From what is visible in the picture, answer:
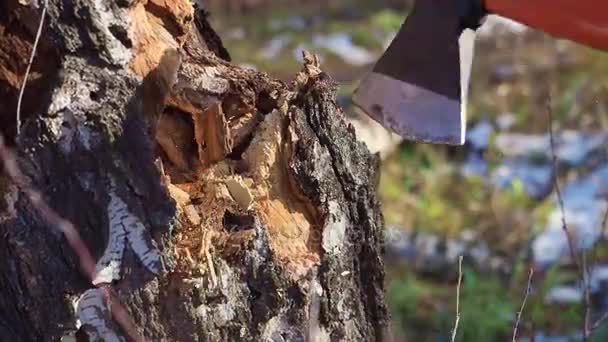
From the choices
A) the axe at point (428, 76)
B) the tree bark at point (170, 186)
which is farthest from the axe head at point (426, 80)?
the tree bark at point (170, 186)

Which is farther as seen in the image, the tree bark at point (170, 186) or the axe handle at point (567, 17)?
the axe handle at point (567, 17)

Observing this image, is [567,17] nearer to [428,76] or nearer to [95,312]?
[428,76]

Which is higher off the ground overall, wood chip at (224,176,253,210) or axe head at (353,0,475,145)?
axe head at (353,0,475,145)

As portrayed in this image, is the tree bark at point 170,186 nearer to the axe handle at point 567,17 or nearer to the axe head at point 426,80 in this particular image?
the axe head at point 426,80

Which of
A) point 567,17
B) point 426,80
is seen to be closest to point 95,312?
point 426,80

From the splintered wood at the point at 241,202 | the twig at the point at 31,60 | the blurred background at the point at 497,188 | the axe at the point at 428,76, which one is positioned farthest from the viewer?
the blurred background at the point at 497,188

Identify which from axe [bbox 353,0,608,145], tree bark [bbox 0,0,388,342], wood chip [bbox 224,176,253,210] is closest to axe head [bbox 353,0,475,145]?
axe [bbox 353,0,608,145]

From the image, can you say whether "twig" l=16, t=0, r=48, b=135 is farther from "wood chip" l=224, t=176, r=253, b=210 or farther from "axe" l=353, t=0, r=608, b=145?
"axe" l=353, t=0, r=608, b=145
